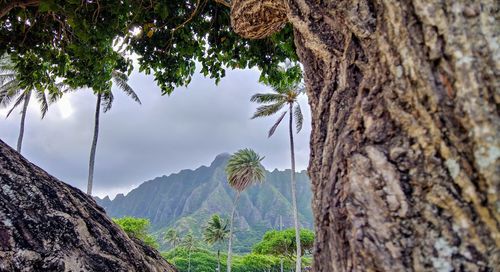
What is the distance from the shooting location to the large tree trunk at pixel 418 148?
80cm

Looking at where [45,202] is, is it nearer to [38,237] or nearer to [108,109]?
[38,237]

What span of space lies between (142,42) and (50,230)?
3073mm

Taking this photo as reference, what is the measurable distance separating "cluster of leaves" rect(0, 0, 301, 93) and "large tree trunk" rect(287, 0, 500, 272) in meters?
2.91

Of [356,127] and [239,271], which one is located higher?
[356,127]

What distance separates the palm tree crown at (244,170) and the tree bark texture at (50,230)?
114ft

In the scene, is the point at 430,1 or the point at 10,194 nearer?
the point at 430,1

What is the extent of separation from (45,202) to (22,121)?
88.0 ft

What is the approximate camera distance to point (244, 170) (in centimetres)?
3694

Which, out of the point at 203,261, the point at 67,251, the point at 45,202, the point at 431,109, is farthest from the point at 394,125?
the point at 203,261

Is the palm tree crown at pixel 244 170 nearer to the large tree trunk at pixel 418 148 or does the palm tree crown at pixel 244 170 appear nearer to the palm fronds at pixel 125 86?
the palm fronds at pixel 125 86

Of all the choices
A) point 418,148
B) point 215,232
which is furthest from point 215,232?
point 418,148

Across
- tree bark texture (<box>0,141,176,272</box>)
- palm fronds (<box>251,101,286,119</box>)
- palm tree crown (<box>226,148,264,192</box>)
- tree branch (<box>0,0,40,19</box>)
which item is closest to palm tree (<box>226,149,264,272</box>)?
palm tree crown (<box>226,148,264,192</box>)

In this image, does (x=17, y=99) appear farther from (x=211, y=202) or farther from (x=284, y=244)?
(x=211, y=202)

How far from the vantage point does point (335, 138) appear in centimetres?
112
